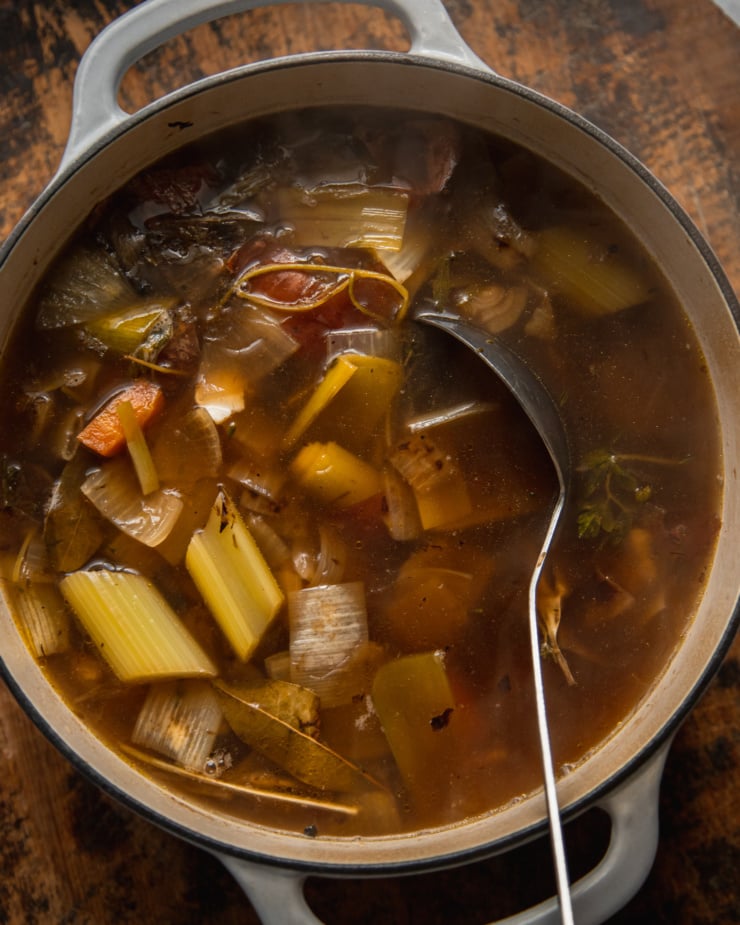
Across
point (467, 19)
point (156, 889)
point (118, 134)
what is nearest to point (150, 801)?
point (156, 889)

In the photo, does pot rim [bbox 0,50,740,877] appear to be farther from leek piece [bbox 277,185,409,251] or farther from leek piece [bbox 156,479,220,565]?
leek piece [bbox 156,479,220,565]

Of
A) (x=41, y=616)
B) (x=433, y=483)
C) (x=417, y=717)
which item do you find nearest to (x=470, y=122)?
(x=433, y=483)

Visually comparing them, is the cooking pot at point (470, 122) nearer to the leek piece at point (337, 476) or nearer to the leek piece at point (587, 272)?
the leek piece at point (587, 272)

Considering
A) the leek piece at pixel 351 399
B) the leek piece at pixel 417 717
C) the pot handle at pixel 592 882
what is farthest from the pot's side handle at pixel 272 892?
the leek piece at pixel 351 399

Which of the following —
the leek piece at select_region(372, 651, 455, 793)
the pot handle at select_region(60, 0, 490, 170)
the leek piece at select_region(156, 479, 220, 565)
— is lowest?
the leek piece at select_region(372, 651, 455, 793)

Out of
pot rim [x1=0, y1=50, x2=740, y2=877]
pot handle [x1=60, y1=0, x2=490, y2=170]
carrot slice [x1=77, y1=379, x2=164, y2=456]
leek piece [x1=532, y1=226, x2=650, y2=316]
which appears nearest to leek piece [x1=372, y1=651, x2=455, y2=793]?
pot rim [x1=0, y1=50, x2=740, y2=877]

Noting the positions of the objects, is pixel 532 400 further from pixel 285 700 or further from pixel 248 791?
pixel 248 791
